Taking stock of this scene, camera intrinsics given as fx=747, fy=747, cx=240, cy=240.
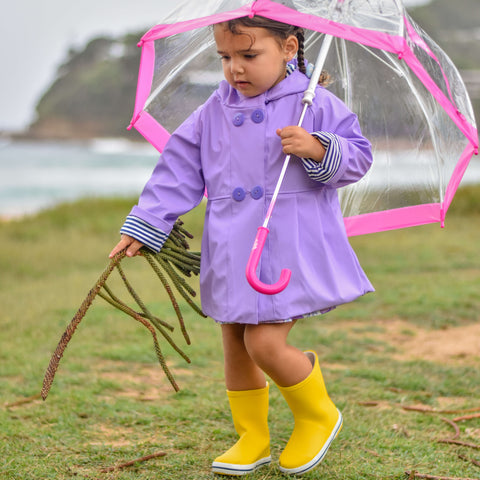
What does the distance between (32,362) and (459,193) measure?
24.6 feet

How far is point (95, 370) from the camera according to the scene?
383cm

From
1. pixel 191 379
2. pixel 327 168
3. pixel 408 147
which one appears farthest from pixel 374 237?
pixel 327 168

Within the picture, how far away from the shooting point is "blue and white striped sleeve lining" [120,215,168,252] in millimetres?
2348

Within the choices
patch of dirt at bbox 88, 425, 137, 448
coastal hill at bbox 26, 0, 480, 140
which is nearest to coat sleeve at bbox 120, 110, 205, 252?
patch of dirt at bbox 88, 425, 137, 448

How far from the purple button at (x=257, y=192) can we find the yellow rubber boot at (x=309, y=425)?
599 millimetres

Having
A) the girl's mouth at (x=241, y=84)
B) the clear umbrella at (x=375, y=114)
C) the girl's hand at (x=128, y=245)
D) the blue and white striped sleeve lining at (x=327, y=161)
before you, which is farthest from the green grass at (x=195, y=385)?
the girl's mouth at (x=241, y=84)

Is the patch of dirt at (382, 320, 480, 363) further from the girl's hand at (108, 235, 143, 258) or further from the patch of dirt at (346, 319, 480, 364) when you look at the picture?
the girl's hand at (108, 235, 143, 258)

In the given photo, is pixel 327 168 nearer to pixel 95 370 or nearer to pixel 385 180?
pixel 385 180

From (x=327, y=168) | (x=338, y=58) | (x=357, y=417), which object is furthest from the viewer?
(x=357, y=417)

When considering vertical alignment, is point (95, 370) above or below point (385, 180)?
below

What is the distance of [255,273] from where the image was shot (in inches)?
84.8

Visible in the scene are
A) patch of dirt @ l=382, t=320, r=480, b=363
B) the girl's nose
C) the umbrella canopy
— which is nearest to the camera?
the girl's nose

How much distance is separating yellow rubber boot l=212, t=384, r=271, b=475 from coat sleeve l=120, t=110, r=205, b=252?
0.60 meters

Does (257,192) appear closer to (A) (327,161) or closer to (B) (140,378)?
(A) (327,161)
